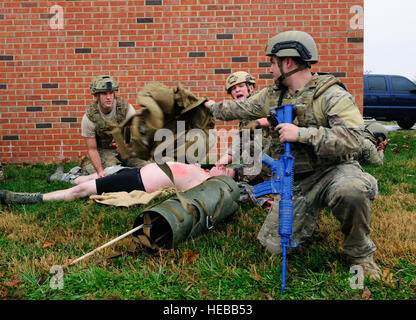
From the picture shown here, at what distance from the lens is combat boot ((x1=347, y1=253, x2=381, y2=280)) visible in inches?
106

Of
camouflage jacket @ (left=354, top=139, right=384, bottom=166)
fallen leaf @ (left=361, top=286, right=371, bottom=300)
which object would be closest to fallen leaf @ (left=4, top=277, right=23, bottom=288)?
fallen leaf @ (left=361, top=286, right=371, bottom=300)

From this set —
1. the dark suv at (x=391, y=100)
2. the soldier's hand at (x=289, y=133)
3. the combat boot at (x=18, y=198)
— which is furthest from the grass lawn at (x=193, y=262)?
the dark suv at (x=391, y=100)

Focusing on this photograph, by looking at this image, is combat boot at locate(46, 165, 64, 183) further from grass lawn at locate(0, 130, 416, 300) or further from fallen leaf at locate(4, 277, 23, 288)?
fallen leaf at locate(4, 277, 23, 288)

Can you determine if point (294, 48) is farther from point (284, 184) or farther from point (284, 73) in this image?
point (284, 184)

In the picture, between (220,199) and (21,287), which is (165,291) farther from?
(220,199)

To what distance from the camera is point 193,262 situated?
295cm

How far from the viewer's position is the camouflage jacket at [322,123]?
272 centimetres

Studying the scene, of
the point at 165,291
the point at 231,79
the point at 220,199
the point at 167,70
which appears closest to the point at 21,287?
the point at 165,291

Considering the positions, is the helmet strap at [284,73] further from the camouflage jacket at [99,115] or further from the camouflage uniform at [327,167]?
the camouflage jacket at [99,115]

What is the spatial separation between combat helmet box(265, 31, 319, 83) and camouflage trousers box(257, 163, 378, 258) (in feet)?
2.82

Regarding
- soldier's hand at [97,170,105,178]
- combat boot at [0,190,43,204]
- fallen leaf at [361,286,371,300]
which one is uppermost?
soldier's hand at [97,170,105,178]

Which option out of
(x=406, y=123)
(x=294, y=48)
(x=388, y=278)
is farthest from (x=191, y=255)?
(x=406, y=123)

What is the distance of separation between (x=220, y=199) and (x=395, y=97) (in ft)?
51.4

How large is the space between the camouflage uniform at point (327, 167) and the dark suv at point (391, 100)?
1499 cm
